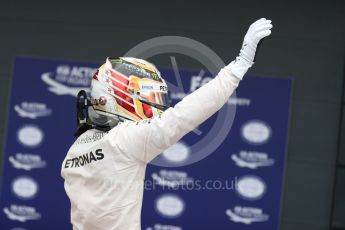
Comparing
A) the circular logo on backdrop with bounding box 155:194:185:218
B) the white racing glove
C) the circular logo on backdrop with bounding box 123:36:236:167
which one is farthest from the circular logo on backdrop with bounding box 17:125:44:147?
the white racing glove

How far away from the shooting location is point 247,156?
6016 millimetres

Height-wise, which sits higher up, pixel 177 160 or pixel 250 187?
pixel 177 160

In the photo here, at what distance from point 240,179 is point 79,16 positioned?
194 centimetres

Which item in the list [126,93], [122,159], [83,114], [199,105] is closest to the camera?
[199,105]

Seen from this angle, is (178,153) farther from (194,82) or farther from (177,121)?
(177,121)

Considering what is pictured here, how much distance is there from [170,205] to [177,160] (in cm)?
39

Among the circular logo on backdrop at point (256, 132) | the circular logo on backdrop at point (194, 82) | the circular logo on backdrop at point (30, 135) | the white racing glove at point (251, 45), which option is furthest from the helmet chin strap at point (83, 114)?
the circular logo on backdrop at point (30, 135)

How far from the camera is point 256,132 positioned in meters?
6.01

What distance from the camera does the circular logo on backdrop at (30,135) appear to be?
6.41m

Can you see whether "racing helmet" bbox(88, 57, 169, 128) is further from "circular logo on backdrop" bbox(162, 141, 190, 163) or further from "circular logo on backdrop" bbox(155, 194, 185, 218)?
"circular logo on backdrop" bbox(155, 194, 185, 218)

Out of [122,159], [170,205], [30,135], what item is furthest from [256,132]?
[122,159]

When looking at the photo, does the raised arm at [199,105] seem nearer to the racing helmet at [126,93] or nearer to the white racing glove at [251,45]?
the white racing glove at [251,45]

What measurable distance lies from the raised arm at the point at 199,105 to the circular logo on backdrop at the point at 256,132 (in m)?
3.63

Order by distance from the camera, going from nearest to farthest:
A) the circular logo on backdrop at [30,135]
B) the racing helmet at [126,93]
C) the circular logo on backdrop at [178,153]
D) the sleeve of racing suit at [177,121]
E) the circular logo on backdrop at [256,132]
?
the sleeve of racing suit at [177,121] < the racing helmet at [126,93] < the circular logo on backdrop at [256,132] < the circular logo on backdrop at [178,153] < the circular logo on backdrop at [30,135]
